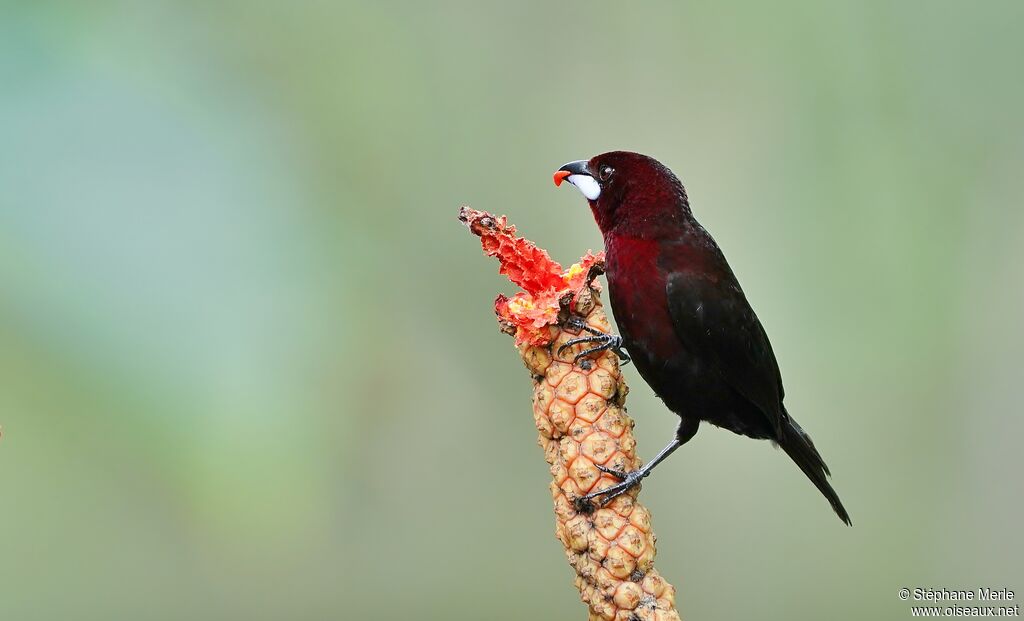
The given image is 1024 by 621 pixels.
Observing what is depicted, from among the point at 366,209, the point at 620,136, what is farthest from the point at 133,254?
the point at 620,136

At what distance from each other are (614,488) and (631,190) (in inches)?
23.9

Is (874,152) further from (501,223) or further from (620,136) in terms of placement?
(501,223)

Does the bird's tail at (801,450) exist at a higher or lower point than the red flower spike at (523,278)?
lower

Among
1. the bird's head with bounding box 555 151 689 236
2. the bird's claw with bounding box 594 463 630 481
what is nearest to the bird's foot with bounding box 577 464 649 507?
the bird's claw with bounding box 594 463 630 481

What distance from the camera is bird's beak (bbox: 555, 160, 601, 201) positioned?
56.4 inches

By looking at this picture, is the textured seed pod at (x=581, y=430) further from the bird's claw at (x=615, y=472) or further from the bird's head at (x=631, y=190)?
the bird's head at (x=631, y=190)

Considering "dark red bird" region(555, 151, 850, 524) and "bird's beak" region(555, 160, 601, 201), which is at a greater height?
"bird's beak" region(555, 160, 601, 201)

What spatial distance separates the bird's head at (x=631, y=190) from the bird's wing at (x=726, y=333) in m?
0.10

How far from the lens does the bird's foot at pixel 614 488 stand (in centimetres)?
92

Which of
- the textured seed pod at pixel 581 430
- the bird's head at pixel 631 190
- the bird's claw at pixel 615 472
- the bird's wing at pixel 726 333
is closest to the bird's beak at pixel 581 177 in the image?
the bird's head at pixel 631 190

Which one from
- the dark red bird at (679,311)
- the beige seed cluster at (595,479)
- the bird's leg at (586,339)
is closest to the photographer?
the beige seed cluster at (595,479)

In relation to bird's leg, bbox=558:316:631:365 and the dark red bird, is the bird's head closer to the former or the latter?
the dark red bird

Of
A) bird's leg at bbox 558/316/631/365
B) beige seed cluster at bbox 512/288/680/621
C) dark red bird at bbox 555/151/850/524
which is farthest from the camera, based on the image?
dark red bird at bbox 555/151/850/524

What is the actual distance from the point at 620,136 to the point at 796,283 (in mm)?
531
